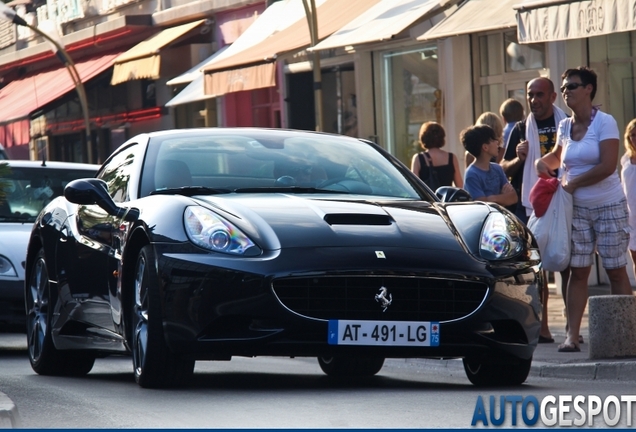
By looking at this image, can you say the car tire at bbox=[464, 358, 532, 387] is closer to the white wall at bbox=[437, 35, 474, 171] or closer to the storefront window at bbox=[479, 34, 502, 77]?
the storefront window at bbox=[479, 34, 502, 77]

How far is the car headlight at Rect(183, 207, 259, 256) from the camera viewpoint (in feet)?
24.9

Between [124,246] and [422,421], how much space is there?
226cm

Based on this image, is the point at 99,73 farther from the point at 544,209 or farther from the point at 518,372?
the point at 518,372

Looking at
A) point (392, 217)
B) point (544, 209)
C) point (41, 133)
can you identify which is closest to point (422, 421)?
point (392, 217)

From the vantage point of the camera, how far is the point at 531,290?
798cm

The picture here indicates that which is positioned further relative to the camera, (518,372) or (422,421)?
(518,372)

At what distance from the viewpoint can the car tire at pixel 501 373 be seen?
8.20 meters

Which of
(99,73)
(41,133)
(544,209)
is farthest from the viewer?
(41,133)

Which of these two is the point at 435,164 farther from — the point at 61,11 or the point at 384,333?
the point at 61,11

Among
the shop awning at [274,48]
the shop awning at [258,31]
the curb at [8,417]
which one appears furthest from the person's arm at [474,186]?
the shop awning at [258,31]

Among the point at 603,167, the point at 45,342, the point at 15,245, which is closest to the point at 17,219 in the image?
the point at 15,245

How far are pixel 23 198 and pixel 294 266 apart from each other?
591 cm

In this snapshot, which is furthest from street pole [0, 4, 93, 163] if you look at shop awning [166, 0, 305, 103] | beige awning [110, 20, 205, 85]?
shop awning [166, 0, 305, 103]

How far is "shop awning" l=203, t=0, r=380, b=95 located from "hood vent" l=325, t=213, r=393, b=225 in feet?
42.9
